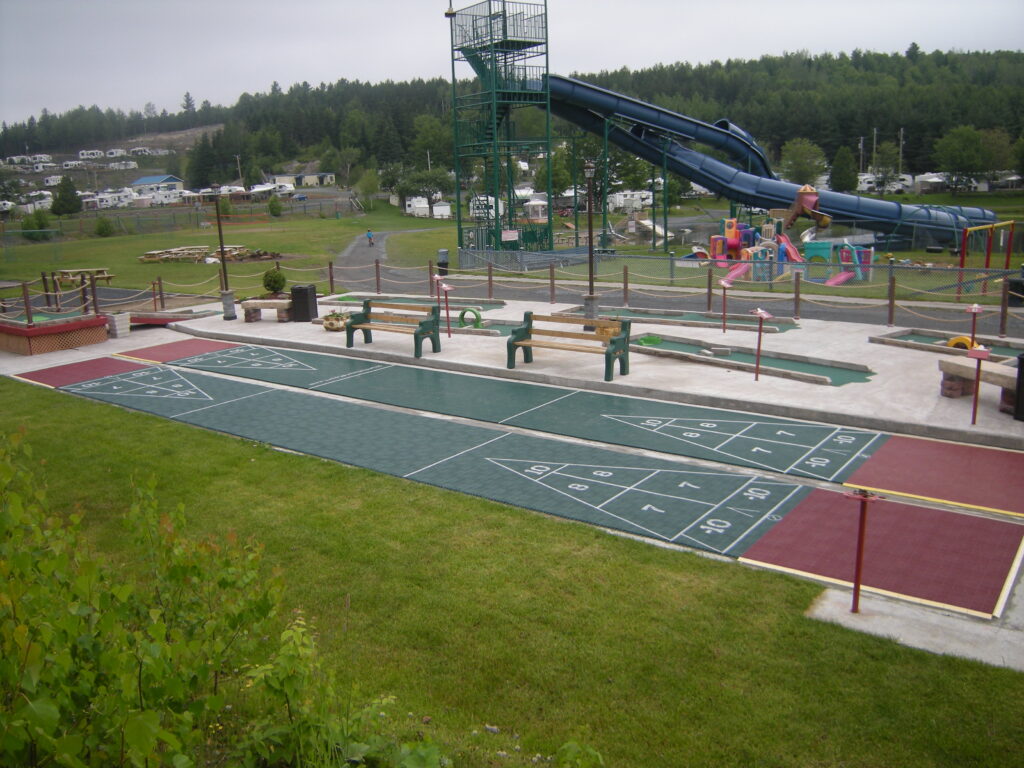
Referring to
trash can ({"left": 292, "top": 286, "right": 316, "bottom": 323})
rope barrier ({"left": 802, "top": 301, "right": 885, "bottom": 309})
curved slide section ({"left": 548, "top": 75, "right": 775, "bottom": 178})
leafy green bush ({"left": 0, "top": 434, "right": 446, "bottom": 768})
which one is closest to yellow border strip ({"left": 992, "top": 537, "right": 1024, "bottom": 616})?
leafy green bush ({"left": 0, "top": 434, "right": 446, "bottom": 768})

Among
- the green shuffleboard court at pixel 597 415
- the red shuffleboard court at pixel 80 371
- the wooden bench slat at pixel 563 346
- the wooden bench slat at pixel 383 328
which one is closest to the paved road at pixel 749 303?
the wooden bench slat at pixel 383 328

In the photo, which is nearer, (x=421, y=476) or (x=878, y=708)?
(x=878, y=708)

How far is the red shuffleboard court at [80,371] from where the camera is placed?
55.5 ft

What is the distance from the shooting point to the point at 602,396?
1402 cm

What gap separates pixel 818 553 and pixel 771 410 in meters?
4.76

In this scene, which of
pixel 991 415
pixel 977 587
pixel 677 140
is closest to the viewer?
pixel 977 587

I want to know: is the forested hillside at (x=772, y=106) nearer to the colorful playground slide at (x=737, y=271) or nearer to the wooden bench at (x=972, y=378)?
the colorful playground slide at (x=737, y=271)

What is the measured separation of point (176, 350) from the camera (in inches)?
769

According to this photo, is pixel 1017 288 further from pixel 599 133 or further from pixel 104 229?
pixel 104 229

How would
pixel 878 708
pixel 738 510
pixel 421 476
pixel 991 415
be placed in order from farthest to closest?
1. pixel 991 415
2. pixel 421 476
3. pixel 738 510
4. pixel 878 708

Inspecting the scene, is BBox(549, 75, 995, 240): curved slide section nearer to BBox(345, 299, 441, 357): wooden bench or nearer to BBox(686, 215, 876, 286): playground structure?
BBox(686, 215, 876, 286): playground structure

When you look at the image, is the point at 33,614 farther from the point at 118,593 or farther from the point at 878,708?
the point at 878,708

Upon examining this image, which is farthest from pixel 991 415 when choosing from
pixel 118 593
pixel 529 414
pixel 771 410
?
pixel 118 593

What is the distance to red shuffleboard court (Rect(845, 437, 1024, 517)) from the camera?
9.34 meters
